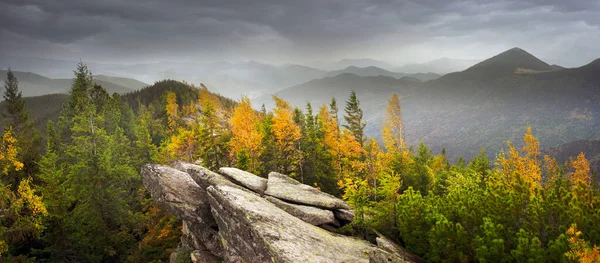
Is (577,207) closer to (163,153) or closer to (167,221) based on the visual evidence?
(167,221)

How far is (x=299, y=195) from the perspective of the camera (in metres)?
22.5

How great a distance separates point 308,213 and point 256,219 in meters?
5.63

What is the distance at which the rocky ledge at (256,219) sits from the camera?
14.5 m

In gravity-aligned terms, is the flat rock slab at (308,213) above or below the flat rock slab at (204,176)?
below

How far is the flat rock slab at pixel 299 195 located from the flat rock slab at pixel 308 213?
0.82 meters

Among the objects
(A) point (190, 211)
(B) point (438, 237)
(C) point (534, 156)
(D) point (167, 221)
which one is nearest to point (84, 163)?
(D) point (167, 221)

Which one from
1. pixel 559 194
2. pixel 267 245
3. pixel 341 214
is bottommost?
pixel 341 214

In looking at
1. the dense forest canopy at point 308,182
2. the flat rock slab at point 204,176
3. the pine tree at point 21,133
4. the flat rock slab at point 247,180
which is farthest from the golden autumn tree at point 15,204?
the flat rock slab at point 247,180

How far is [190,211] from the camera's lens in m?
21.5

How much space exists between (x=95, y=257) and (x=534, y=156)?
4851 centimetres

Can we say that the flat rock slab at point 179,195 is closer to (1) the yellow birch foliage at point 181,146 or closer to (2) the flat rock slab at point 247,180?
(2) the flat rock slab at point 247,180

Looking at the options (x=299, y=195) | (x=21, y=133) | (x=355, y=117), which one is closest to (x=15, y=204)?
(x=299, y=195)

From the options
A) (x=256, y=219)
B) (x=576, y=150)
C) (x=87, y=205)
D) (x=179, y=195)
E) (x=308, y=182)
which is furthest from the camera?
(x=576, y=150)

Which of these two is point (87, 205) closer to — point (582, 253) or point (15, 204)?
point (15, 204)
